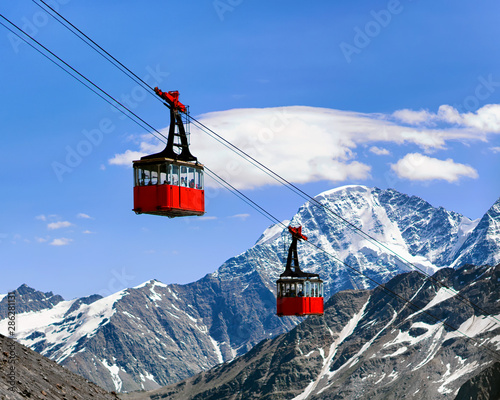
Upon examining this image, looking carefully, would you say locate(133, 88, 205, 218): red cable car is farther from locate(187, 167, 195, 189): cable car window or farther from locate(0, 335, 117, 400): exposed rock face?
locate(0, 335, 117, 400): exposed rock face

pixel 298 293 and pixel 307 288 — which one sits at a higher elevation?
pixel 307 288

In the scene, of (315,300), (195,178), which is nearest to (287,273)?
(315,300)

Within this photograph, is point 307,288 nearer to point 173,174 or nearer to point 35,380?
point 173,174

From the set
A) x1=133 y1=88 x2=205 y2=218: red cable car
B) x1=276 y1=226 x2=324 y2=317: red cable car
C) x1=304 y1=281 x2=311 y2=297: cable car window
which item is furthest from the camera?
x1=304 y1=281 x2=311 y2=297: cable car window

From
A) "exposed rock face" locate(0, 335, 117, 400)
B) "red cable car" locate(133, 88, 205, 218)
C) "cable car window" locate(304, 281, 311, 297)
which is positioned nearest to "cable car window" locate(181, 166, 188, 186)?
"red cable car" locate(133, 88, 205, 218)

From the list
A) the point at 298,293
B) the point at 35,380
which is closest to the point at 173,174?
the point at 35,380

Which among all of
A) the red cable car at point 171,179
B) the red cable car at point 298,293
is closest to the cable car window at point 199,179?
the red cable car at point 171,179
